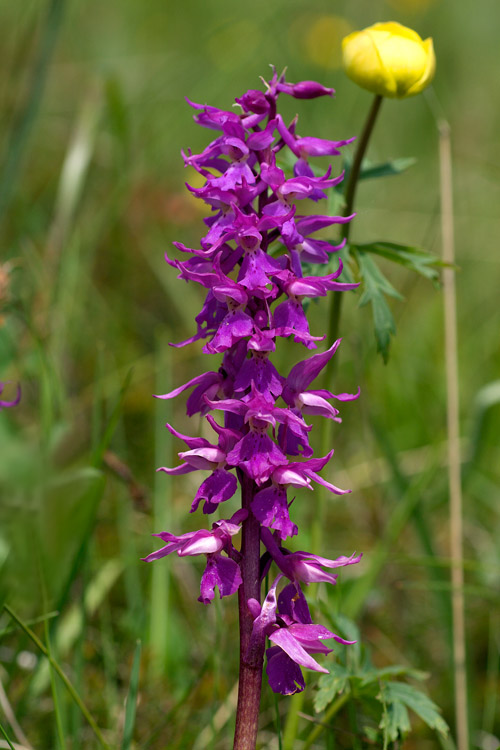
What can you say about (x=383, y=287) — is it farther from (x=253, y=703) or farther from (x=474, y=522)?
(x=474, y=522)

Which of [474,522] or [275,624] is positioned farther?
[474,522]

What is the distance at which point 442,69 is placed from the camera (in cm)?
762

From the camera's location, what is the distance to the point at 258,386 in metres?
1.41

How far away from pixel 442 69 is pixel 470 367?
4.55 meters

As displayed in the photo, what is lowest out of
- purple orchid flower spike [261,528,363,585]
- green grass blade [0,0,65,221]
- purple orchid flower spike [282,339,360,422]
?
purple orchid flower spike [261,528,363,585]

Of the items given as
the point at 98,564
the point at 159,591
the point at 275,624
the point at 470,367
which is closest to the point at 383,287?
the point at 275,624

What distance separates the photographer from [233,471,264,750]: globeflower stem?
1.41m

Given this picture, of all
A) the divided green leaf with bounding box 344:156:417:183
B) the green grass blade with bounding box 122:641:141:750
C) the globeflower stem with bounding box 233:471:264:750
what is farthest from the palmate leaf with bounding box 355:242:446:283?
the green grass blade with bounding box 122:641:141:750

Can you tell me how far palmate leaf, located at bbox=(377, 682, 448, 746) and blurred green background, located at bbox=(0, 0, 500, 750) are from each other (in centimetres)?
38

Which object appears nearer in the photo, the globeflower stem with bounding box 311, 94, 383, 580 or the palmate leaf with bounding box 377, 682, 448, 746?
the palmate leaf with bounding box 377, 682, 448, 746

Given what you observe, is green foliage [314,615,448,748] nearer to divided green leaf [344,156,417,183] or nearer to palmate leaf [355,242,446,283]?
palmate leaf [355,242,446,283]

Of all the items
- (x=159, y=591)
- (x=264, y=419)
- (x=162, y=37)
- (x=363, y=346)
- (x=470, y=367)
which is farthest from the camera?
(x=162, y=37)

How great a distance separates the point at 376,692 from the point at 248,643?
2.47 ft

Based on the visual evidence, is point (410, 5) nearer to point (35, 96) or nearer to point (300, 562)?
point (35, 96)
